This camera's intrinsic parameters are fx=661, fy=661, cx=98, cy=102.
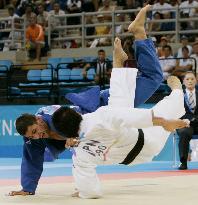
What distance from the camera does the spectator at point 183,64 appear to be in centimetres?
1264

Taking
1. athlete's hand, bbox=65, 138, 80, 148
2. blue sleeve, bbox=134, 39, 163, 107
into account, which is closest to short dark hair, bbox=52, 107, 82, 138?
athlete's hand, bbox=65, 138, 80, 148

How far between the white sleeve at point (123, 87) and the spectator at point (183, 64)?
601 centimetres

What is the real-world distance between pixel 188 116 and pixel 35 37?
6.98m

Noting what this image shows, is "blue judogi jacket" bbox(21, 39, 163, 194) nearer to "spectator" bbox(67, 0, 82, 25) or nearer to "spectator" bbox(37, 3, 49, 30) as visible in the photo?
"spectator" bbox(67, 0, 82, 25)

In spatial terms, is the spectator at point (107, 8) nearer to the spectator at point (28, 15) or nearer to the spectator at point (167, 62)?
the spectator at point (28, 15)

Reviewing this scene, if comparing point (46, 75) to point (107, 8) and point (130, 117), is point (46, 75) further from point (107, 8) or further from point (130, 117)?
point (130, 117)

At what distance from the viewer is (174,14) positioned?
51.5ft

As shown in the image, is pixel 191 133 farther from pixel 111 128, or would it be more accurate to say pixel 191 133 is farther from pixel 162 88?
pixel 111 128

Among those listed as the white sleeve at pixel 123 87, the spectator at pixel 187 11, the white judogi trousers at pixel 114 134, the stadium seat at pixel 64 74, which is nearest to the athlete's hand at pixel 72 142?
the white judogi trousers at pixel 114 134

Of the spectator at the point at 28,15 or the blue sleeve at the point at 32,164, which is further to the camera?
the spectator at the point at 28,15

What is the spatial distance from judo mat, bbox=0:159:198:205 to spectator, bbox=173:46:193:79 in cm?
318

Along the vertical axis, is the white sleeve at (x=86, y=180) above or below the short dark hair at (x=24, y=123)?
below

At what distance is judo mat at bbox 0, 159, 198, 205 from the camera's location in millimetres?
5637

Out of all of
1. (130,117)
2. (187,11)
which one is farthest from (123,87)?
(187,11)
